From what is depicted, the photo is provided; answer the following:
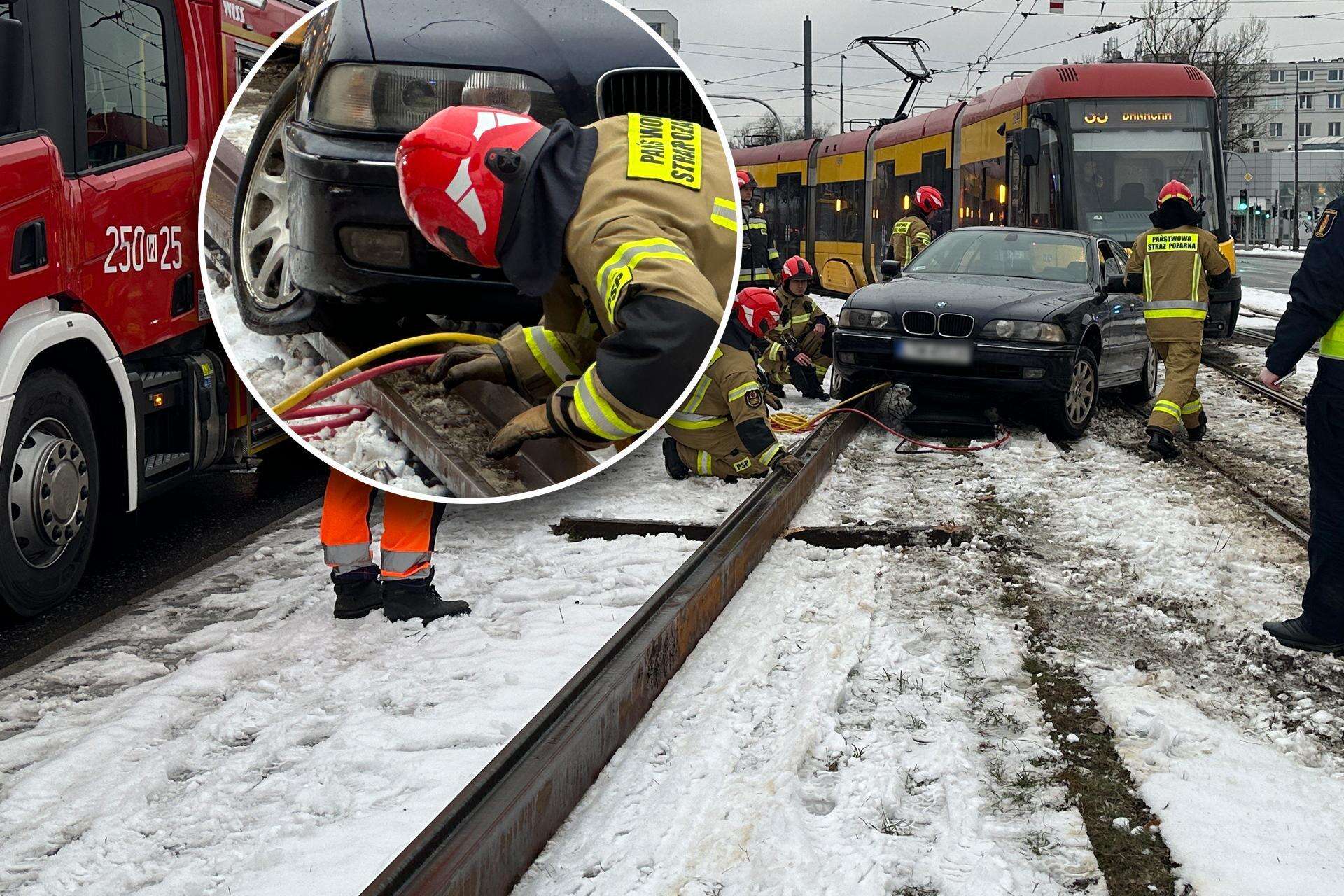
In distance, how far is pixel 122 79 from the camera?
4973mm

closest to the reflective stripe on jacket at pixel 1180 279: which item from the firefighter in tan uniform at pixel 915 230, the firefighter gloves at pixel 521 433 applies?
the firefighter in tan uniform at pixel 915 230

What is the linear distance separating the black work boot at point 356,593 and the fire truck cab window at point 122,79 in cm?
181

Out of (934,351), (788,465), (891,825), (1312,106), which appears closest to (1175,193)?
(934,351)

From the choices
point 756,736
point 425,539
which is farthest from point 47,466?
point 756,736

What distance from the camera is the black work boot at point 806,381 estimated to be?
11.0 meters

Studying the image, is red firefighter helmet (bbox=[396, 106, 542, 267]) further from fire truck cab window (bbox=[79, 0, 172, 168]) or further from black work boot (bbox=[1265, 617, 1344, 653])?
black work boot (bbox=[1265, 617, 1344, 653])

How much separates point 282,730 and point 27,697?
102 cm

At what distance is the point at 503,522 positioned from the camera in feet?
20.4

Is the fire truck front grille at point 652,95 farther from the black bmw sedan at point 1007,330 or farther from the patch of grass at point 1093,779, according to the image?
the black bmw sedan at point 1007,330

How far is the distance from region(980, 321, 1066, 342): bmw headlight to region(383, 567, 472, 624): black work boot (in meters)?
5.34

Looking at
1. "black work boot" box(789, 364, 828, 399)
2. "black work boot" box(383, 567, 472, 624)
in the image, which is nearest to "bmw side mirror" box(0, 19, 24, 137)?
"black work boot" box(383, 567, 472, 624)

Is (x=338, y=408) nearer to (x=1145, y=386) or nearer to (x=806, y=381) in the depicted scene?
(x=806, y=381)

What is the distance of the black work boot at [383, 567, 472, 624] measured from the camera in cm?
459

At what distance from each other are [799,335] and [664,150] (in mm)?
9511
